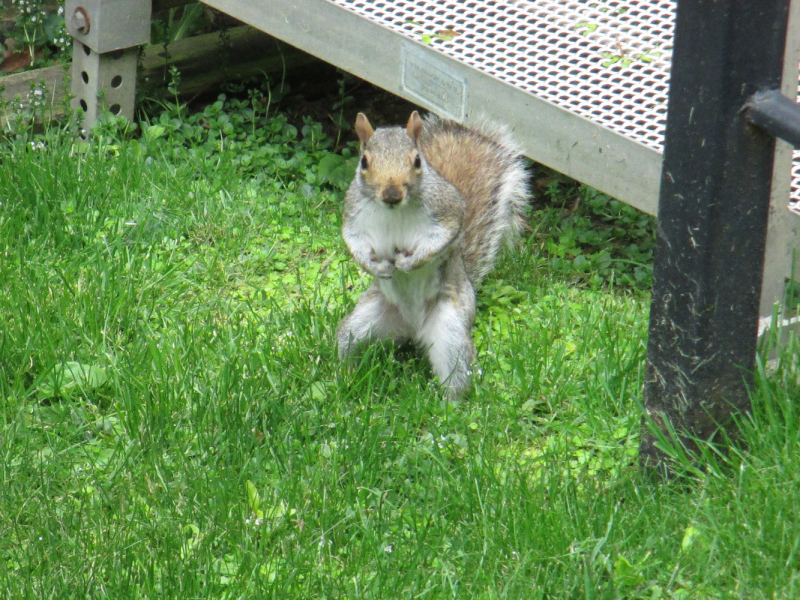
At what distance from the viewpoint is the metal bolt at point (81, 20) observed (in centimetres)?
348

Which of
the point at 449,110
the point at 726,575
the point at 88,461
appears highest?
the point at 449,110

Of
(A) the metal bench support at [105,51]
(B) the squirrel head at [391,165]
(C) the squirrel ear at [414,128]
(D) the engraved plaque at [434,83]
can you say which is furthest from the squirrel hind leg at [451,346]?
(A) the metal bench support at [105,51]

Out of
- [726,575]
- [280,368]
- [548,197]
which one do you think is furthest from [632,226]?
[726,575]

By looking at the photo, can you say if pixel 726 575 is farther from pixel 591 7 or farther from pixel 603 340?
pixel 591 7

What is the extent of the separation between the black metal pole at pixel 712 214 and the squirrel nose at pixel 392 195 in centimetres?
72

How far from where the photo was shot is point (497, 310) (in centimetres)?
280

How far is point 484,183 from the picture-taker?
289cm

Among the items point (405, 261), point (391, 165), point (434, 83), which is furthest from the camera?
point (434, 83)

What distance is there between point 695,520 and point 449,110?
1557 millimetres

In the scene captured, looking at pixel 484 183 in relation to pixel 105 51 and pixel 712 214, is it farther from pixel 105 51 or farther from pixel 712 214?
pixel 105 51

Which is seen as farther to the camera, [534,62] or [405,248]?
[534,62]

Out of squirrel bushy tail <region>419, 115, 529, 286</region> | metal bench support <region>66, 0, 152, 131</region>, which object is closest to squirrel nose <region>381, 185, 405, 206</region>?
squirrel bushy tail <region>419, 115, 529, 286</region>

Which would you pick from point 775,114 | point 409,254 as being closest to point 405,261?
point 409,254

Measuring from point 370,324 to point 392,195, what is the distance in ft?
1.31
